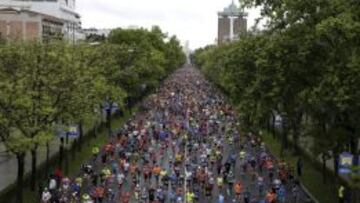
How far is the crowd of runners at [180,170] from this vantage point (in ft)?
149

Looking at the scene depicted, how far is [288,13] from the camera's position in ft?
122

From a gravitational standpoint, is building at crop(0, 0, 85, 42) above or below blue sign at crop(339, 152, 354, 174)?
above

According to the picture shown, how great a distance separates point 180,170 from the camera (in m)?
54.5

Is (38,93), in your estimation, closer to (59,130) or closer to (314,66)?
(59,130)

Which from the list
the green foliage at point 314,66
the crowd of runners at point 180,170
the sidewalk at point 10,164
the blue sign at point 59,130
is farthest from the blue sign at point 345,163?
the sidewalk at point 10,164

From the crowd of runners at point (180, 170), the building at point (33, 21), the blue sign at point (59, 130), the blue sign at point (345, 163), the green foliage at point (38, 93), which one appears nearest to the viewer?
the blue sign at point (345, 163)

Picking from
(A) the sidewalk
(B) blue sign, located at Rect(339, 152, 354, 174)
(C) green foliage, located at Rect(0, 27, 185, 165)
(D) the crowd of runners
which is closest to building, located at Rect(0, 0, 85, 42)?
(D) the crowd of runners

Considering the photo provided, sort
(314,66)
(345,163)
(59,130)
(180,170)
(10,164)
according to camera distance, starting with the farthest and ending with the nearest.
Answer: (10,164)
(180,170)
(59,130)
(314,66)
(345,163)

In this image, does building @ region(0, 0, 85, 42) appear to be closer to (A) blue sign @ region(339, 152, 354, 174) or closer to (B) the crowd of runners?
(B) the crowd of runners

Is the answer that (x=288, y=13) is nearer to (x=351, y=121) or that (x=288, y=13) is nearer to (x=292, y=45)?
(x=292, y=45)

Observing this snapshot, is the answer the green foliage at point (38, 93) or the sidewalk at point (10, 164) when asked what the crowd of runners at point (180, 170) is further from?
the green foliage at point (38, 93)

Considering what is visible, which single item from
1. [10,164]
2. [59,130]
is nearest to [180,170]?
[59,130]

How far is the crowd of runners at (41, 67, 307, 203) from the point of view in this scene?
45281mm

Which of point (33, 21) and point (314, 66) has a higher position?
point (33, 21)
